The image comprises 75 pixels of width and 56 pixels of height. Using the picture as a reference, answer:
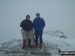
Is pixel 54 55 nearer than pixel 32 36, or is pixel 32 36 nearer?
pixel 54 55

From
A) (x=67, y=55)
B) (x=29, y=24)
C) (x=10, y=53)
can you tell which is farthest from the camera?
(x=29, y=24)

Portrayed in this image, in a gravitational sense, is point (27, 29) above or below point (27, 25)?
below

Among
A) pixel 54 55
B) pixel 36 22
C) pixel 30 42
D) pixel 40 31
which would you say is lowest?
pixel 54 55

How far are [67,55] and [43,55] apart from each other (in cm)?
75

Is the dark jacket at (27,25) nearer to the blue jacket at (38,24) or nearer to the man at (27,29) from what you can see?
the man at (27,29)

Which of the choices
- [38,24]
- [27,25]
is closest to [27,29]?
[27,25]

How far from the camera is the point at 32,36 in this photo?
15.9 feet

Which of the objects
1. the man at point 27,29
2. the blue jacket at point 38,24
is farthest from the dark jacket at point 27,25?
the blue jacket at point 38,24

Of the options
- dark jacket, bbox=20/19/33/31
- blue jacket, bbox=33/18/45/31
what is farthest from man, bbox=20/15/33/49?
blue jacket, bbox=33/18/45/31

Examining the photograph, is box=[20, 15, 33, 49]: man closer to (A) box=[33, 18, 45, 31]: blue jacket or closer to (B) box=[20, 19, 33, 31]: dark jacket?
(B) box=[20, 19, 33, 31]: dark jacket

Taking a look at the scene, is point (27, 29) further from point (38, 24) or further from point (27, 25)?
point (38, 24)

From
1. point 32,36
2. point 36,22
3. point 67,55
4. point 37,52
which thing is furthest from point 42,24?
point 67,55

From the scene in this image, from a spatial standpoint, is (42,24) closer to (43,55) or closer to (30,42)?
(30,42)

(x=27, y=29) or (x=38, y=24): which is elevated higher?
(x=38, y=24)
